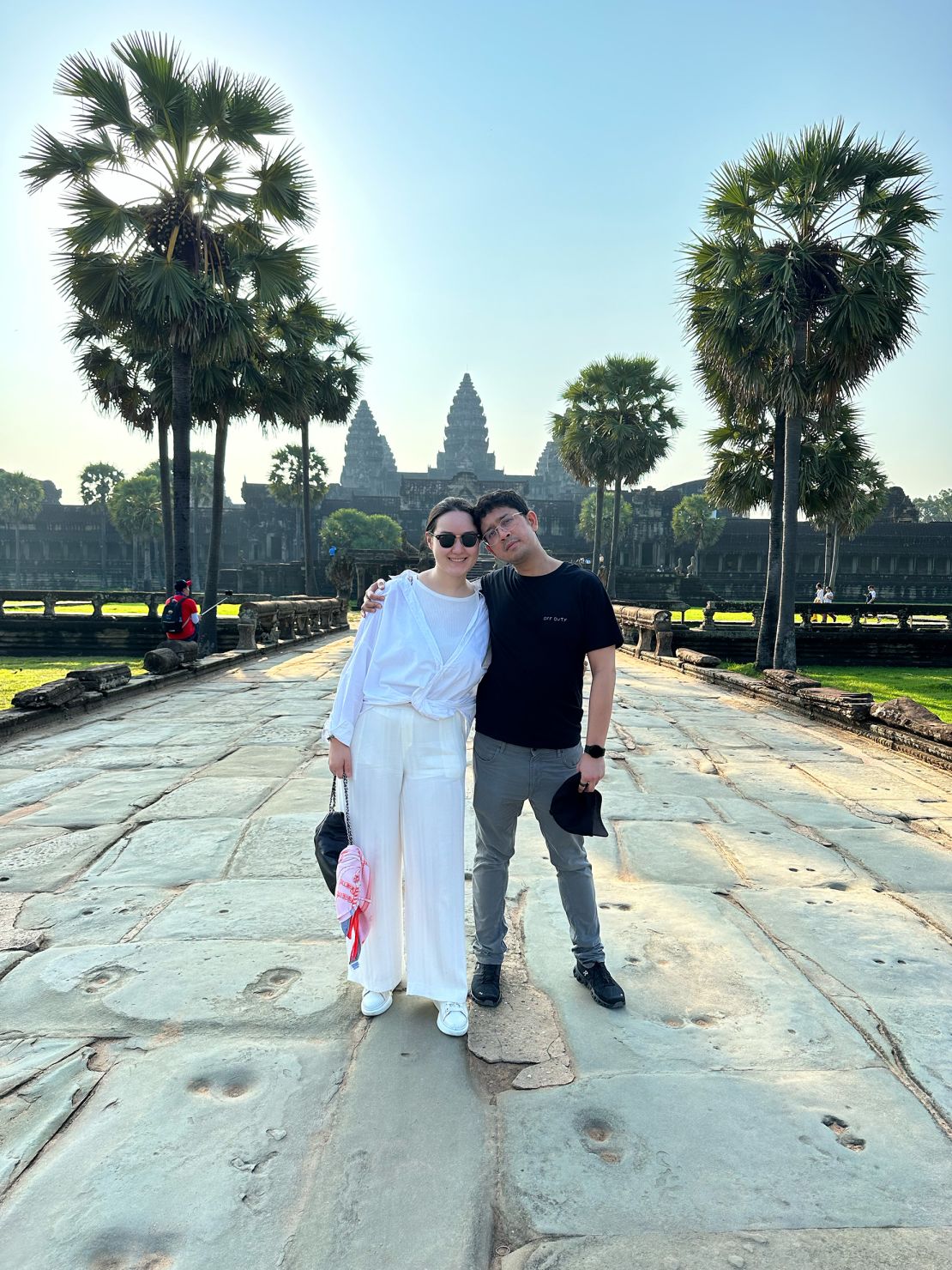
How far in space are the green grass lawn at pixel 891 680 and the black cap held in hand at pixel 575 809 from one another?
28.7 feet

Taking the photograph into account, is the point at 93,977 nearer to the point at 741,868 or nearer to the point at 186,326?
the point at 741,868

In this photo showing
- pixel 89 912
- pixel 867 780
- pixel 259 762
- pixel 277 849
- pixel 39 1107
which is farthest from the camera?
pixel 259 762

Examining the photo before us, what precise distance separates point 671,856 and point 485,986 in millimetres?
1585

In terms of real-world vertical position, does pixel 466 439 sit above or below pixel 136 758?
above

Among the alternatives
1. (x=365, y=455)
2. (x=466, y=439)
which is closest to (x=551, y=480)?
(x=466, y=439)

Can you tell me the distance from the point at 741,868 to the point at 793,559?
944cm

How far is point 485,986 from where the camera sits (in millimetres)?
2324

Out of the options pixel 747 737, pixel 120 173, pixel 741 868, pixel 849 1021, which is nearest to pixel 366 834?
pixel 849 1021

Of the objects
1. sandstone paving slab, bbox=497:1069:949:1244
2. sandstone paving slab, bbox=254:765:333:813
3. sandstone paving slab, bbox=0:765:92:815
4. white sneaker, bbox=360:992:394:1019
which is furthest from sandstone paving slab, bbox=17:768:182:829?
sandstone paving slab, bbox=497:1069:949:1244

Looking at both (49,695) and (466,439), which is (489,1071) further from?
(466,439)

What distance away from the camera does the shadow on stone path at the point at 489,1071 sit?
146 cm

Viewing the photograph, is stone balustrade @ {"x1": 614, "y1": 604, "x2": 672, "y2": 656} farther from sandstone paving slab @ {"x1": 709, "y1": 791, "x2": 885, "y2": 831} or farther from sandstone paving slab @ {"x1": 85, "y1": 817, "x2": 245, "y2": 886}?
sandstone paving slab @ {"x1": 85, "y1": 817, "x2": 245, "y2": 886}

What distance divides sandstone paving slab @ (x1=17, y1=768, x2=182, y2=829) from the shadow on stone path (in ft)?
0.34

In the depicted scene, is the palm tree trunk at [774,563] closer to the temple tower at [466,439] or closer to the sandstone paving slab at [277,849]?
the sandstone paving slab at [277,849]
